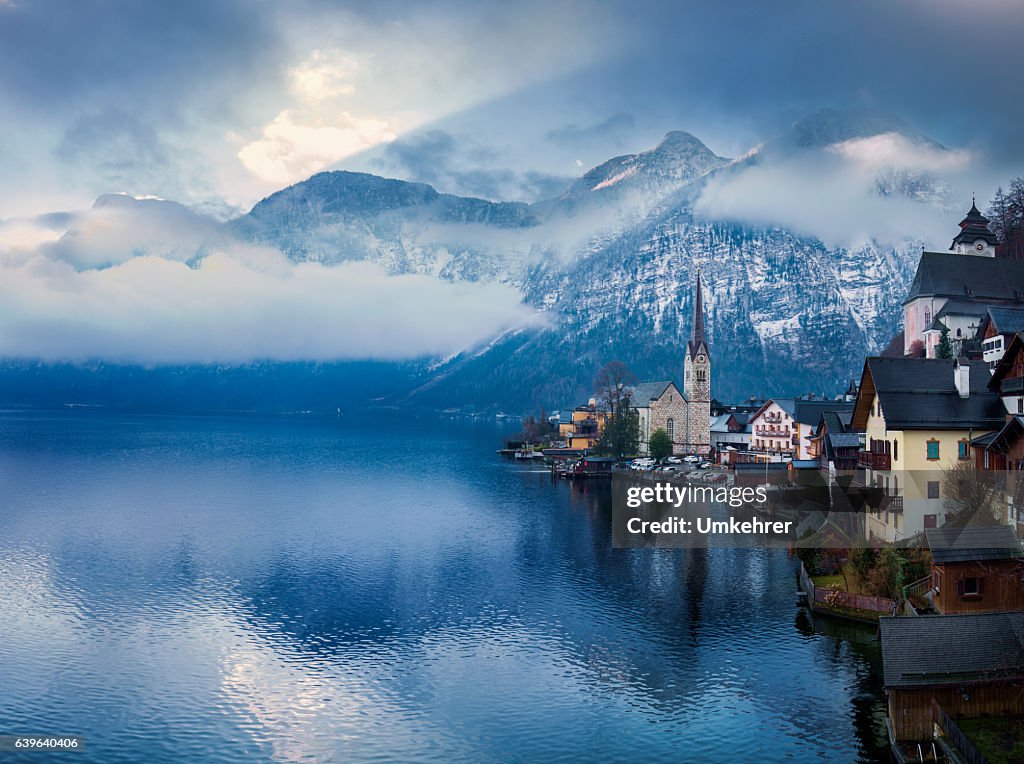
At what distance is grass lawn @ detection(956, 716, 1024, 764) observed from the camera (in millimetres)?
28500

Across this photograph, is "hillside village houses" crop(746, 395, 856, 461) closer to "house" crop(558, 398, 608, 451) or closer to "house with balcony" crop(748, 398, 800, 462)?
"house with balcony" crop(748, 398, 800, 462)

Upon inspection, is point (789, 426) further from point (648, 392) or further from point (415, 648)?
point (415, 648)

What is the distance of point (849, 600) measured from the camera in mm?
50469

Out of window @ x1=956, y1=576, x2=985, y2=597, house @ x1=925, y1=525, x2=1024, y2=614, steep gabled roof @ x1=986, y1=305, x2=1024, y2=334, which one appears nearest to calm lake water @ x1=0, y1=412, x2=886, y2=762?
house @ x1=925, y1=525, x2=1024, y2=614

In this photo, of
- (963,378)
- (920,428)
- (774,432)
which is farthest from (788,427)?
(920,428)

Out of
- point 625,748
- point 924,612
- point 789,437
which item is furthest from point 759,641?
point 789,437

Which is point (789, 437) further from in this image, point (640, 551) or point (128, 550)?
point (128, 550)

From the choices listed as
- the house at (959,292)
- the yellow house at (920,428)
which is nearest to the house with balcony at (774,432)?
the house at (959,292)

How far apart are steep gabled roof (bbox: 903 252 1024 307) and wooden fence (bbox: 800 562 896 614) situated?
8132 cm

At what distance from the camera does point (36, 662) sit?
151ft

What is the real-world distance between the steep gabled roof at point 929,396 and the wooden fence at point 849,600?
11611 mm

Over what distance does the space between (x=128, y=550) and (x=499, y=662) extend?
47.0 metres

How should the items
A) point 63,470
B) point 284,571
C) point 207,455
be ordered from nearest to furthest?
1. point 284,571
2. point 63,470
3. point 207,455

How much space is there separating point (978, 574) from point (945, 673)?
10.5 meters
